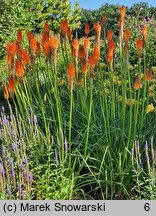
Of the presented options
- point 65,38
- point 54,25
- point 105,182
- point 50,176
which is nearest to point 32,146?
point 50,176

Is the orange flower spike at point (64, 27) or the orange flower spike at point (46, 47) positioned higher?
the orange flower spike at point (64, 27)

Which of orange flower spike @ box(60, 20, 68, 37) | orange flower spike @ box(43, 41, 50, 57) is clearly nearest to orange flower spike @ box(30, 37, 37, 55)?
orange flower spike @ box(43, 41, 50, 57)

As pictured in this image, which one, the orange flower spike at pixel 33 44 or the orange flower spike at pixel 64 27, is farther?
the orange flower spike at pixel 64 27

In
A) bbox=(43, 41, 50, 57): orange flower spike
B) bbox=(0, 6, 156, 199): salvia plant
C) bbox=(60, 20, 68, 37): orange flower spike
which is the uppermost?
bbox=(60, 20, 68, 37): orange flower spike

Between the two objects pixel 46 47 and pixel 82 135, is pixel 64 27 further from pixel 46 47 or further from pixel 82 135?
pixel 82 135

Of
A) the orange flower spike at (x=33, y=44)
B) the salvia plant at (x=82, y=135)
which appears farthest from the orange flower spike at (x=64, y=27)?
the orange flower spike at (x=33, y=44)

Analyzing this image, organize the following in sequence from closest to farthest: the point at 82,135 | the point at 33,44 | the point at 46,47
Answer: the point at 46,47 < the point at 33,44 < the point at 82,135

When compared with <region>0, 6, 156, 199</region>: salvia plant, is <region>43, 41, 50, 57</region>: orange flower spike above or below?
above

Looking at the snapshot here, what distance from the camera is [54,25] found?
81.9ft

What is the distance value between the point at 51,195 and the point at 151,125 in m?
1.31

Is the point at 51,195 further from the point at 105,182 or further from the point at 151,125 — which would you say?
the point at 151,125

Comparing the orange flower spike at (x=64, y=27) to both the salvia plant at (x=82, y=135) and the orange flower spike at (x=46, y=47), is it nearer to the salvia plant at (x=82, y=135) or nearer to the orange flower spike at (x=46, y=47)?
the salvia plant at (x=82, y=135)

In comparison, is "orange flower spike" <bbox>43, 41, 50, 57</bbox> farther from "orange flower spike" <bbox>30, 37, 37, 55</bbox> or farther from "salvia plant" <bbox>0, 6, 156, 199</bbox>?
"orange flower spike" <bbox>30, 37, 37, 55</bbox>

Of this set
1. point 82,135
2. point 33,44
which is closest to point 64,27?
point 33,44
